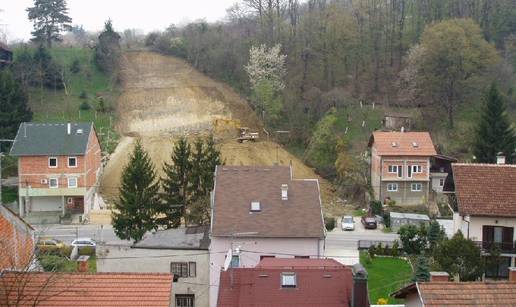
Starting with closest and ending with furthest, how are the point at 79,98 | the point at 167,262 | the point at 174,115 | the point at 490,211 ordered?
the point at 167,262
the point at 490,211
the point at 174,115
the point at 79,98

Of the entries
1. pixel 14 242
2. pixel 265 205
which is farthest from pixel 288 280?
pixel 265 205

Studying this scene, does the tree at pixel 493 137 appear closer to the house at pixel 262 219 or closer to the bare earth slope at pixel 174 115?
the bare earth slope at pixel 174 115

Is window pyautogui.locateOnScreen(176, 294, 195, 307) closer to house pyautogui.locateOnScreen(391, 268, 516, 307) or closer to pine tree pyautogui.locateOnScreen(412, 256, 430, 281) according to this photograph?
pine tree pyautogui.locateOnScreen(412, 256, 430, 281)

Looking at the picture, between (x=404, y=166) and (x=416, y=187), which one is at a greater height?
(x=404, y=166)

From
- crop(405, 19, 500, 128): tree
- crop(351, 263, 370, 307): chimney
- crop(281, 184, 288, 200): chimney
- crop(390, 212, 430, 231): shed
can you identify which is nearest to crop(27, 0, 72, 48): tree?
crop(405, 19, 500, 128): tree

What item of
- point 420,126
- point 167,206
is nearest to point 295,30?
point 420,126

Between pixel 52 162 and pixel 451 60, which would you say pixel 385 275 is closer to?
pixel 52 162
